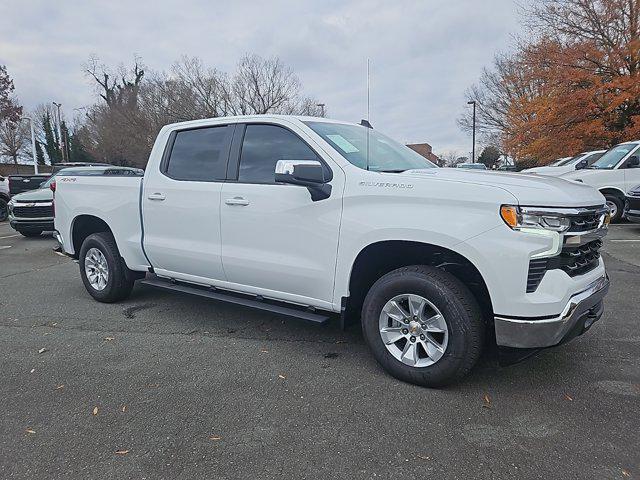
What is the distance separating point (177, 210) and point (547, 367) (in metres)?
3.46

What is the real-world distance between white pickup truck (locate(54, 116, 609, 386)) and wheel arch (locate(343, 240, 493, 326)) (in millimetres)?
11

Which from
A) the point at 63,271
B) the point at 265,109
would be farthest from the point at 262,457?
the point at 265,109

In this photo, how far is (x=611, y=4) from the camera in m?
16.5

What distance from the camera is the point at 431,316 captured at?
3205 millimetres

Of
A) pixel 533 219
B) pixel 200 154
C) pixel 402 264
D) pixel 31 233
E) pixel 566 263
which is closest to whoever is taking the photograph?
pixel 533 219

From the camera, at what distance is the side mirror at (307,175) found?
3.27 metres

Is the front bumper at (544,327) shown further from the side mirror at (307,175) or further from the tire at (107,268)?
the tire at (107,268)

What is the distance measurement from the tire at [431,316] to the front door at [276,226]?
1.39 feet

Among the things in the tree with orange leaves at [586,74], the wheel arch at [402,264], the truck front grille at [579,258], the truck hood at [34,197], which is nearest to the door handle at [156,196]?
the wheel arch at [402,264]

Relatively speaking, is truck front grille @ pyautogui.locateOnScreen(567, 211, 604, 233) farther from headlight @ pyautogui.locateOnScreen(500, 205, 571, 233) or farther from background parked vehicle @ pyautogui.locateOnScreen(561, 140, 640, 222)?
background parked vehicle @ pyautogui.locateOnScreen(561, 140, 640, 222)

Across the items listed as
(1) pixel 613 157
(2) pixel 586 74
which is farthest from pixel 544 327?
(2) pixel 586 74

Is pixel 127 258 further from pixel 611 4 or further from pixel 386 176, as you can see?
pixel 611 4

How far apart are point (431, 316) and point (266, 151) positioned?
6.38ft

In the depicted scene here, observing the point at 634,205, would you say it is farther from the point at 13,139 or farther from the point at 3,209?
the point at 13,139
